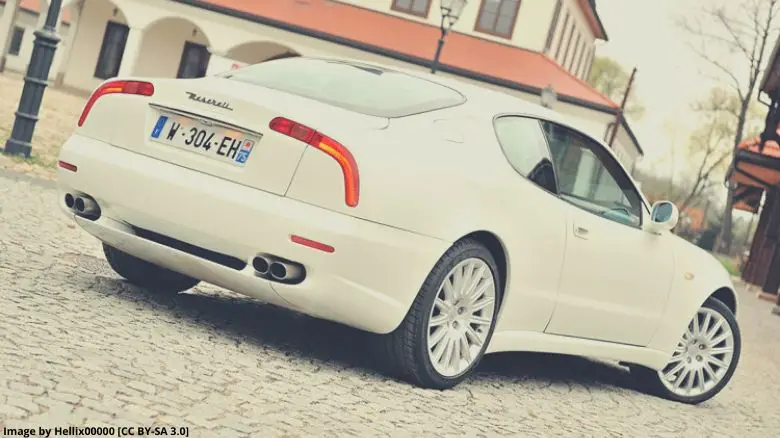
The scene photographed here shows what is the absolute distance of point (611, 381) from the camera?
7742mm

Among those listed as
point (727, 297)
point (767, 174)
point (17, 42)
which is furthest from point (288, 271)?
point (17, 42)

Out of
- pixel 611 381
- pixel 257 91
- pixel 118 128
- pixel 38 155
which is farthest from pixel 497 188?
pixel 38 155

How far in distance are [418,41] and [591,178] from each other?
31793mm

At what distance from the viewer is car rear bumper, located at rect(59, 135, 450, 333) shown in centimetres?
518

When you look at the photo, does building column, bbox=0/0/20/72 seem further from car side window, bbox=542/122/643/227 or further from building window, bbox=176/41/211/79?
car side window, bbox=542/122/643/227

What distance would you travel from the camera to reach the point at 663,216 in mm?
6930

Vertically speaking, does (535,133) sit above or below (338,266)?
above

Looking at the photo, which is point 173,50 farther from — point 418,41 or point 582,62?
point 582,62

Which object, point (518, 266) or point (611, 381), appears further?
point (611, 381)

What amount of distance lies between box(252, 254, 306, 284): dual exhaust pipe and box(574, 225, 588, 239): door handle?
1.70 metres

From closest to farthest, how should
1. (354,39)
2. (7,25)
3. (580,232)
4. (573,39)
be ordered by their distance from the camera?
(580,232), (354,39), (7,25), (573,39)

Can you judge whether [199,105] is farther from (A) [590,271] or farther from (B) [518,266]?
(A) [590,271]

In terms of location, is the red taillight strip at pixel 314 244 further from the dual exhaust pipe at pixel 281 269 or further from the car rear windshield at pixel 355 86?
the car rear windshield at pixel 355 86

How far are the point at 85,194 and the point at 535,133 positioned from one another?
2244 mm
